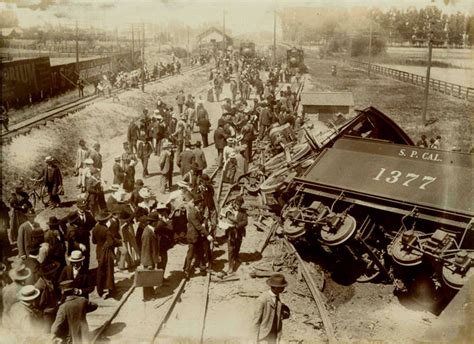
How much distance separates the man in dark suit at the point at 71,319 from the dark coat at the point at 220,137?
1084 centimetres

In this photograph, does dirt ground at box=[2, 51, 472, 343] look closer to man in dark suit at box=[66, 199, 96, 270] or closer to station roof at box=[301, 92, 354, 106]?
man in dark suit at box=[66, 199, 96, 270]

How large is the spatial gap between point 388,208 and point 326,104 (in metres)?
13.4

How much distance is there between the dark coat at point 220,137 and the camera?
16.5m

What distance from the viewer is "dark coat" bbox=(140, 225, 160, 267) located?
8875mm

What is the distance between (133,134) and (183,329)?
9.91 metres

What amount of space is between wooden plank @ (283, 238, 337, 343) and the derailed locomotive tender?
491 mm

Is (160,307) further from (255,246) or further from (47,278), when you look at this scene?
(255,246)

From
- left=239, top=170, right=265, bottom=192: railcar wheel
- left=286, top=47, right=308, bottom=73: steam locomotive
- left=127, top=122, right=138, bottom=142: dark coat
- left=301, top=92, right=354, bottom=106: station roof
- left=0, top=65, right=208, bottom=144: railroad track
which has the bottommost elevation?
left=239, top=170, right=265, bottom=192: railcar wheel

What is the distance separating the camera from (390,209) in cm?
915

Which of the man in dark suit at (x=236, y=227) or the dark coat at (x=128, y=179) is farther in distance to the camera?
the dark coat at (x=128, y=179)

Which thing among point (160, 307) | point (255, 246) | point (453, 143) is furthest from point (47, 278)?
point (453, 143)

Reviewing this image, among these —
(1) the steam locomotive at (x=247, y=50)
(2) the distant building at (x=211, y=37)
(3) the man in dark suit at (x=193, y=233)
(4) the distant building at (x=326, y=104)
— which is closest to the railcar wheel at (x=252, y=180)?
(3) the man in dark suit at (x=193, y=233)

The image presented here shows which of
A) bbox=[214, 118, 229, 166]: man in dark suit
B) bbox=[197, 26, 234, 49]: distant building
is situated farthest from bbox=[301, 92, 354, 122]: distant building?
bbox=[197, 26, 234, 49]: distant building

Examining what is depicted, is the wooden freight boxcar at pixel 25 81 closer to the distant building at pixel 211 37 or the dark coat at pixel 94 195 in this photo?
the dark coat at pixel 94 195
